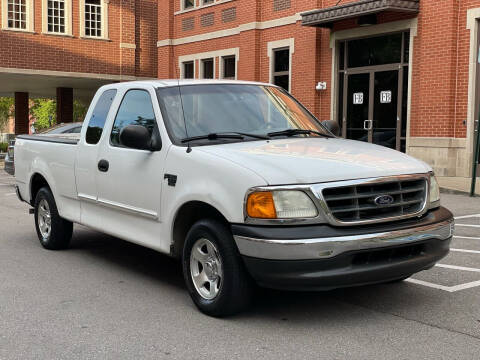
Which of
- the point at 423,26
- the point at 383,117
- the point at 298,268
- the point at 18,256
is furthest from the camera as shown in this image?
the point at 383,117

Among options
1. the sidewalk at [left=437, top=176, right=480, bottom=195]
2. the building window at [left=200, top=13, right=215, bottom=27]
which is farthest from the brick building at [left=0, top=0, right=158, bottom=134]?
the sidewalk at [left=437, top=176, right=480, bottom=195]

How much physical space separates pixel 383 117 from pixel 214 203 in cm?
1444

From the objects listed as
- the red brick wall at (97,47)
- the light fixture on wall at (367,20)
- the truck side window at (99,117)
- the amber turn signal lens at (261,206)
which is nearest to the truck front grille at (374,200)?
the amber turn signal lens at (261,206)

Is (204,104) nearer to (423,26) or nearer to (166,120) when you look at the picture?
(166,120)

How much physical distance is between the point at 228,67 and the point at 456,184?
12055 millimetres

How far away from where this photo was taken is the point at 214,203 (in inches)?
187

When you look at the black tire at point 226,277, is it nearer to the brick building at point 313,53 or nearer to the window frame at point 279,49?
the brick building at point 313,53

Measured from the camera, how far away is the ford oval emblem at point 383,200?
4.62 metres

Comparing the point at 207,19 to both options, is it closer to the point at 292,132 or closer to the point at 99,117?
the point at 99,117

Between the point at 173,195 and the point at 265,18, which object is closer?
the point at 173,195

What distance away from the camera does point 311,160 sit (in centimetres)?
472

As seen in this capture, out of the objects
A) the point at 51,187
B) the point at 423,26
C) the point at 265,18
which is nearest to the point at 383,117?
the point at 423,26

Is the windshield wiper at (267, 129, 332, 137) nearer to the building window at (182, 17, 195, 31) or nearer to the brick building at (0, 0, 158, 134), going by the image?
the building window at (182, 17, 195, 31)

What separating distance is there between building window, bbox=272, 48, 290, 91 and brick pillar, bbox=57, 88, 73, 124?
48.5 feet
